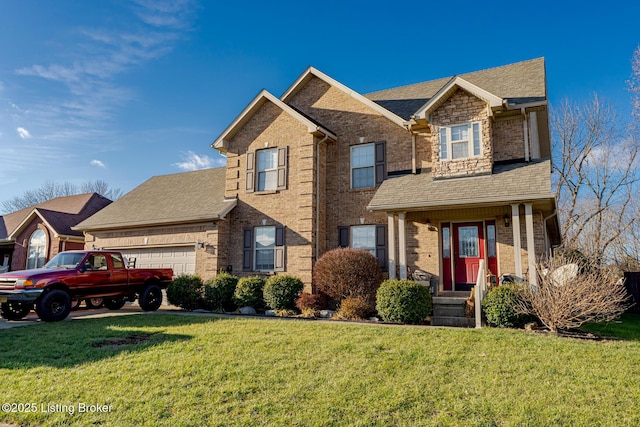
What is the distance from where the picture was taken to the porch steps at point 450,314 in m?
9.96

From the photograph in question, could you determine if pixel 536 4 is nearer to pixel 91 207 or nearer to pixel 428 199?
pixel 428 199

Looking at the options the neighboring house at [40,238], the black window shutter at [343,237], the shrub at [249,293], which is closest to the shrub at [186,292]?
the shrub at [249,293]

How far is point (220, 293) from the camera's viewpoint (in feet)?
43.8

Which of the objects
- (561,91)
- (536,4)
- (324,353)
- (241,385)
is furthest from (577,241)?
(241,385)

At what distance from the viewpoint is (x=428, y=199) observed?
1152cm

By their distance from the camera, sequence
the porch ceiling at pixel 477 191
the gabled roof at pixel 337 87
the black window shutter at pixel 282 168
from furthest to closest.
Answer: the black window shutter at pixel 282 168
the gabled roof at pixel 337 87
the porch ceiling at pixel 477 191

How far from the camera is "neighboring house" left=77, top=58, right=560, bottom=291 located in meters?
11.9

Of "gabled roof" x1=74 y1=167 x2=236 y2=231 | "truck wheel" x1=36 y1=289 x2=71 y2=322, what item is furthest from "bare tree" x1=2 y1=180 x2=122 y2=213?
"truck wheel" x1=36 y1=289 x2=71 y2=322

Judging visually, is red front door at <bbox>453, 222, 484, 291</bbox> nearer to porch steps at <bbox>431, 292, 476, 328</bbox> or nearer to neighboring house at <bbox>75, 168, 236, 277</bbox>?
porch steps at <bbox>431, 292, 476, 328</bbox>

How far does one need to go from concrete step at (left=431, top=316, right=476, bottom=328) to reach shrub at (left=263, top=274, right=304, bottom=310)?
442 centimetres

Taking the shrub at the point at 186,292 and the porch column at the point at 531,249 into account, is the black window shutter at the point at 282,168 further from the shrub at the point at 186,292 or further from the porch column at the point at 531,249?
the porch column at the point at 531,249

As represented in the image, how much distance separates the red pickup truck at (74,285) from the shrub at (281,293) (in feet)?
12.7

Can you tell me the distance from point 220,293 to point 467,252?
26.8 feet

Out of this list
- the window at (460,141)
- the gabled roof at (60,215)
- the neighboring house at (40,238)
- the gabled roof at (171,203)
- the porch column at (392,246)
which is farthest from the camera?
the gabled roof at (60,215)
